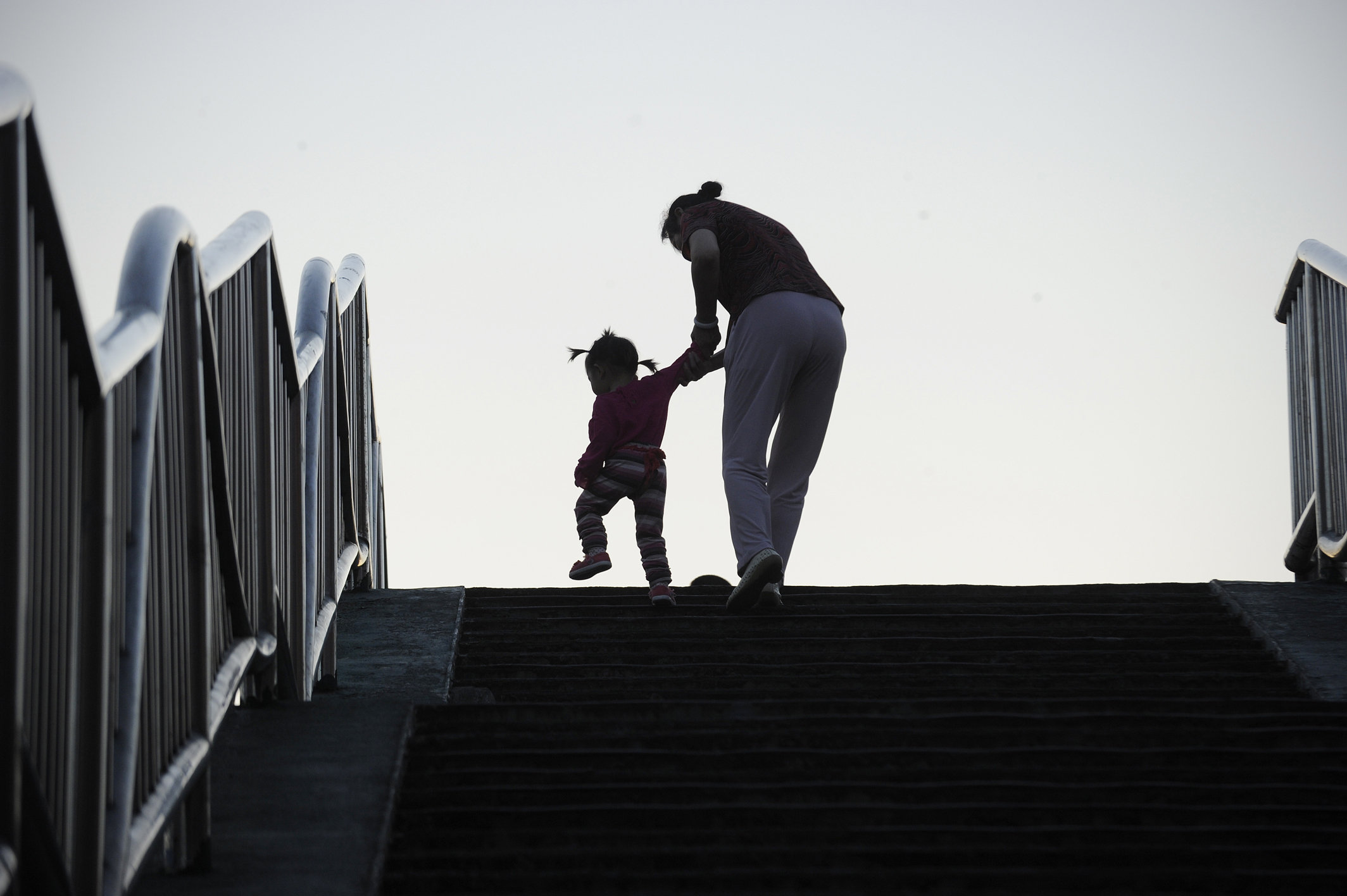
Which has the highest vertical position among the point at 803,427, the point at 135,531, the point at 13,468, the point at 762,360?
the point at 762,360

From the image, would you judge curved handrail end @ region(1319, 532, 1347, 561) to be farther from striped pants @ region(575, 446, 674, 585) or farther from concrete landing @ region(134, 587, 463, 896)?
concrete landing @ region(134, 587, 463, 896)

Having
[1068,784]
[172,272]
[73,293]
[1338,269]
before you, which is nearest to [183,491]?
[172,272]

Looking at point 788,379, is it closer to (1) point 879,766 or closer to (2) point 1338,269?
(1) point 879,766

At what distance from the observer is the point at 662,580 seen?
6176mm

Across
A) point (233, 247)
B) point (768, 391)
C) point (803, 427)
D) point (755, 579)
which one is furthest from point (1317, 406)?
point (233, 247)

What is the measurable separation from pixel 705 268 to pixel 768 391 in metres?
0.52

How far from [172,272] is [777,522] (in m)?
3.35

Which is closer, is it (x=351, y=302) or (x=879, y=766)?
(x=879, y=766)

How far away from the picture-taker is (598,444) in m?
6.50

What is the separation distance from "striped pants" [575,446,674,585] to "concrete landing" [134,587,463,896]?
1233 millimetres

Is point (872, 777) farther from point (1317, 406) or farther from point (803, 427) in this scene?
point (1317, 406)

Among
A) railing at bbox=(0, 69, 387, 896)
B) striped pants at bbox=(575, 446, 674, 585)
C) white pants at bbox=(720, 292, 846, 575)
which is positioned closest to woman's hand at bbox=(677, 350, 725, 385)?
white pants at bbox=(720, 292, 846, 575)

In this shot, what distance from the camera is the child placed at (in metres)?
6.48

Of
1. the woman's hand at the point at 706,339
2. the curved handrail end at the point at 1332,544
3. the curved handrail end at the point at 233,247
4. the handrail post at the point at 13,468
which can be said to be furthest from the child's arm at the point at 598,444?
the handrail post at the point at 13,468
